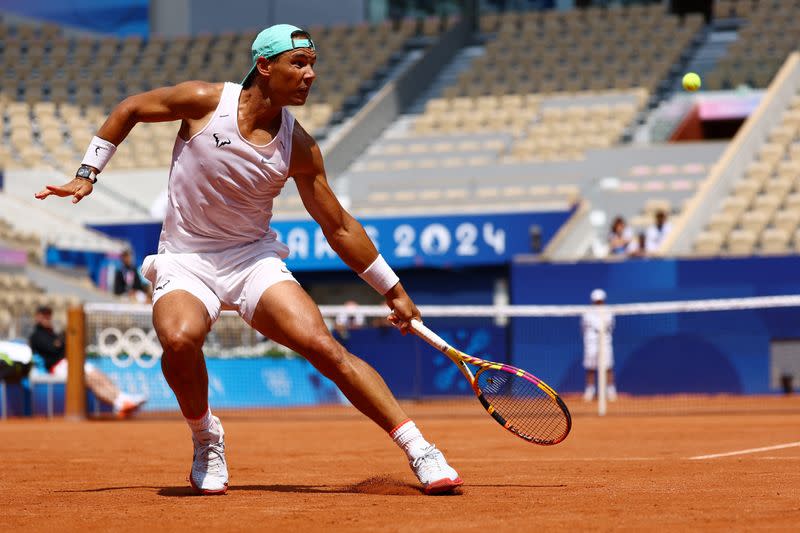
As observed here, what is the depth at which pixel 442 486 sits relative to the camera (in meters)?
5.90

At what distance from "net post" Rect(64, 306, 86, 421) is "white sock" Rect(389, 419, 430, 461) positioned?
1043cm

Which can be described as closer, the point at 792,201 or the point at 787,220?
the point at 787,220

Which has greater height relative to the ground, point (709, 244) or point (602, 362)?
point (709, 244)

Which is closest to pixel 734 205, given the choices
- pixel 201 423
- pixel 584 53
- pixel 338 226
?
pixel 584 53

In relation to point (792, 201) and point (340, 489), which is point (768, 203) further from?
point (340, 489)

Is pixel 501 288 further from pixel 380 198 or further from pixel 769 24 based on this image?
pixel 769 24

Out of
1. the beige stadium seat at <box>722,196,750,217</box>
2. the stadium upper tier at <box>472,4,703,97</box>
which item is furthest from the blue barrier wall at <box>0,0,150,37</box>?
the beige stadium seat at <box>722,196,750,217</box>

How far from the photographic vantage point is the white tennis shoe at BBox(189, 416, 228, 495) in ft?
20.5

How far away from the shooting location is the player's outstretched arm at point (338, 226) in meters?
6.19

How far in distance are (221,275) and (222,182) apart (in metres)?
0.46

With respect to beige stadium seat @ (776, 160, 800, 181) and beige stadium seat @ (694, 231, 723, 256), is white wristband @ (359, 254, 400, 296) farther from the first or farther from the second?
beige stadium seat @ (776, 160, 800, 181)

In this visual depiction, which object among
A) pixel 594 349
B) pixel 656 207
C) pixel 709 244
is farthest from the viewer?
pixel 656 207

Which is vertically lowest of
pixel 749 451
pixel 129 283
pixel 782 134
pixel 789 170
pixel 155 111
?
pixel 129 283

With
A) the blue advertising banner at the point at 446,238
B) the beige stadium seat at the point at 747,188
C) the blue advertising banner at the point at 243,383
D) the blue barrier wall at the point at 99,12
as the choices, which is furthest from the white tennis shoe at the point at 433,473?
the blue barrier wall at the point at 99,12
